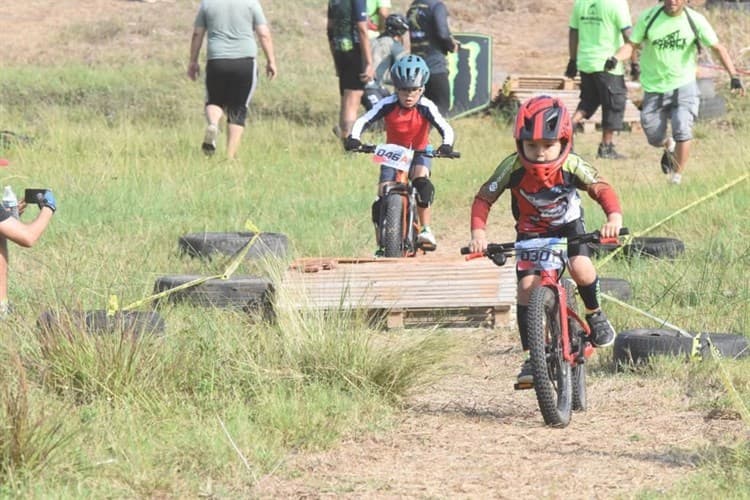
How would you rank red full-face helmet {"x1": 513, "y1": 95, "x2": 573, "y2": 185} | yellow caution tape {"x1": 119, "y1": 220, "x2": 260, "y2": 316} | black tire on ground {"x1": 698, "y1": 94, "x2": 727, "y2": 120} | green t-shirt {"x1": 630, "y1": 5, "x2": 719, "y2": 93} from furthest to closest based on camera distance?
black tire on ground {"x1": 698, "y1": 94, "x2": 727, "y2": 120}
green t-shirt {"x1": 630, "y1": 5, "x2": 719, "y2": 93}
yellow caution tape {"x1": 119, "y1": 220, "x2": 260, "y2": 316}
red full-face helmet {"x1": 513, "y1": 95, "x2": 573, "y2": 185}

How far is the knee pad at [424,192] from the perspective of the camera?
1044 centimetres

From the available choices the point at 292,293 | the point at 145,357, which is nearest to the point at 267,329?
the point at 292,293

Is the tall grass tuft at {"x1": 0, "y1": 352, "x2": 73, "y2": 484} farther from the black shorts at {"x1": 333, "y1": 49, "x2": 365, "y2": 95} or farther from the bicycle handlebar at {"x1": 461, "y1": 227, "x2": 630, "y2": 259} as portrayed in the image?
the black shorts at {"x1": 333, "y1": 49, "x2": 365, "y2": 95}

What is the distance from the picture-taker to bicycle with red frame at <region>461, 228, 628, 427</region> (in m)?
6.65

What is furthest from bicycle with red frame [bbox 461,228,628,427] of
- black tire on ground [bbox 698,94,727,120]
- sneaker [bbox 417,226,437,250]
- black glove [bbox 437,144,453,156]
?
black tire on ground [bbox 698,94,727,120]

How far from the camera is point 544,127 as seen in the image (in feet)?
22.6

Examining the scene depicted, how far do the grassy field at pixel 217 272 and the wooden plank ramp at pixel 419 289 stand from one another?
0.54 meters

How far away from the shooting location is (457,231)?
12.8m

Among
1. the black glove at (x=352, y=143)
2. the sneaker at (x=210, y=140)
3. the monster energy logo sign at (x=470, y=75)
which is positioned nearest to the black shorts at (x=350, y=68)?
the sneaker at (x=210, y=140)

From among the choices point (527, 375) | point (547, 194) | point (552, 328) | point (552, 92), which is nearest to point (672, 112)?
point (552, 92)

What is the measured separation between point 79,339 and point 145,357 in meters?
0.30

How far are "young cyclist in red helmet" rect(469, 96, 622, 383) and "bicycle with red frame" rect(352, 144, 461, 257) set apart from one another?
9.54ft

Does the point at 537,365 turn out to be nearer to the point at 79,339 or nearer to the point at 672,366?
the point at 672,366

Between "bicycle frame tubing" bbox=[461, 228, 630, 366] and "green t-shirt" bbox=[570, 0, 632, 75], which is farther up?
"bicycle frame tubing" bbox=[461, 228, 630, 366]
